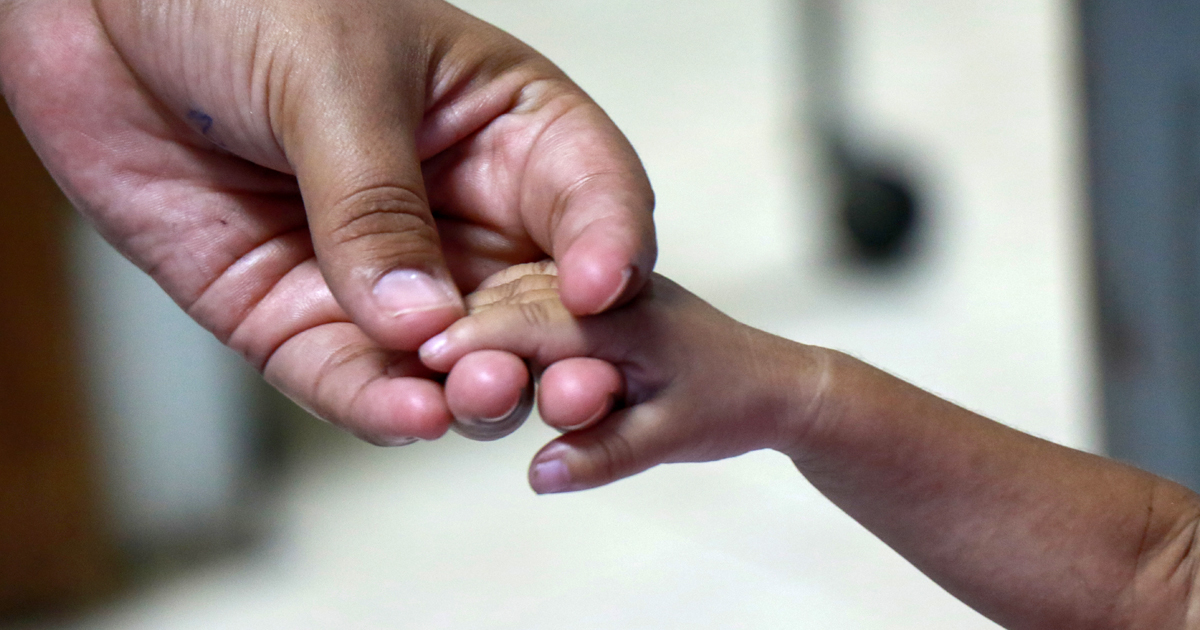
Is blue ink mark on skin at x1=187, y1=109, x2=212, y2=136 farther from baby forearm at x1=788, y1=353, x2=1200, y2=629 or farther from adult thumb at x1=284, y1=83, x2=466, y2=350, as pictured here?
baby forearm at x1=788, y1=353, x2=1200, y2=629

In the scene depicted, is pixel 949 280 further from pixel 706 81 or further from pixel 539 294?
pixel 539 294

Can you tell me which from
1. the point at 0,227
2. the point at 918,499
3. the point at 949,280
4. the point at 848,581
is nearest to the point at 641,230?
the point at 918,499

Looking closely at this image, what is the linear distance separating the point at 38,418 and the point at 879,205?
1.18 meters

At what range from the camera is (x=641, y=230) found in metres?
0.43

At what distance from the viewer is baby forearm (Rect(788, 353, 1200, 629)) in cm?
48

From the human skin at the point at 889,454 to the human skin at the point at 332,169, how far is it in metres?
0.03

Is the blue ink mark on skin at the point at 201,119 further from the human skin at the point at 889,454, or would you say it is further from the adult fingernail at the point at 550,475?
the adult fingernail at the point at 550,475

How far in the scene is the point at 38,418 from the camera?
1174 millimetres

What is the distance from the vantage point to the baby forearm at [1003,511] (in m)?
0.48

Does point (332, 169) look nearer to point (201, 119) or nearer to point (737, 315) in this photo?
point (201, 119)

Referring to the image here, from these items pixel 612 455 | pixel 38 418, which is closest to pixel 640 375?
pixel 612 455

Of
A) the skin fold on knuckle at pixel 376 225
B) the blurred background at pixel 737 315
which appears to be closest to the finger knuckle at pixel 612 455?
the skin fold on knuckle at pixel 376 225

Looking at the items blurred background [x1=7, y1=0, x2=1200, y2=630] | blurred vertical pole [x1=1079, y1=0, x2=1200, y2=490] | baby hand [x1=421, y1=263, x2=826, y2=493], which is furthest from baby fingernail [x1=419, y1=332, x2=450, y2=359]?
blurred vertical pole [x1=1079, y1=0, x2=1200, y2=490]

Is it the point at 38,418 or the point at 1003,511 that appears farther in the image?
the point at 38,418
